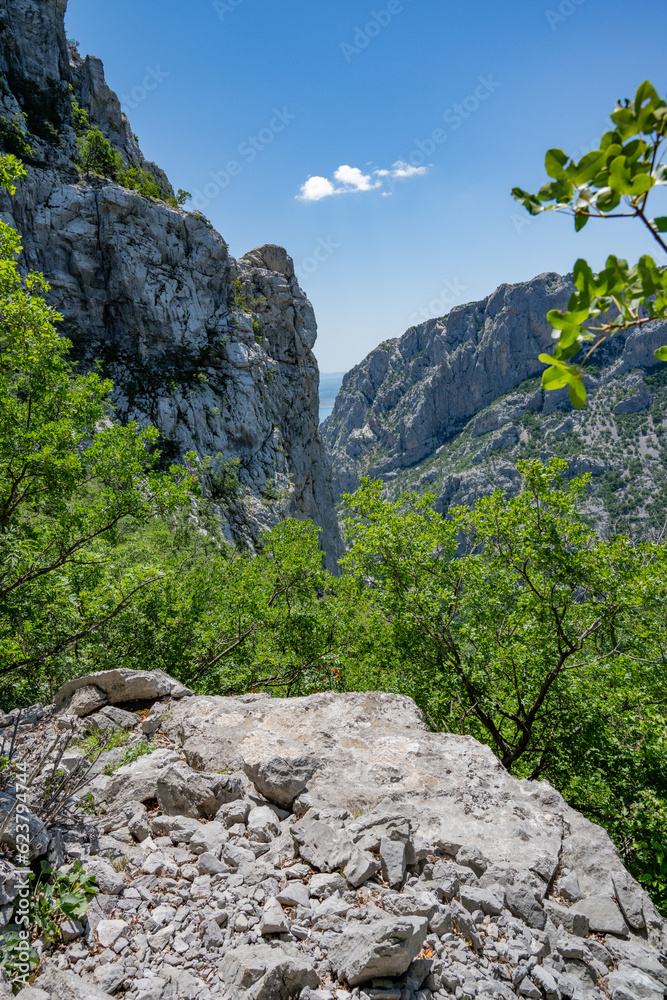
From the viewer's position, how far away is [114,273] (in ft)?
152

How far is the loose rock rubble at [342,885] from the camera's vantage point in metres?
3.06

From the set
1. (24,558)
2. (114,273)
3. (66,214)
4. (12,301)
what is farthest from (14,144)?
(24,558)

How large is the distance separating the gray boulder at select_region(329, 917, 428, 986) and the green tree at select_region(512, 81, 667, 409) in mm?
3626

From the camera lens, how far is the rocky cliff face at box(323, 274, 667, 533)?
129m

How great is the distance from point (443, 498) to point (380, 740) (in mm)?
156913

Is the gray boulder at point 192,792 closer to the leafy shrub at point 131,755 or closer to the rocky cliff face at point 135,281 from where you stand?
the leafy shrub at point 131,755

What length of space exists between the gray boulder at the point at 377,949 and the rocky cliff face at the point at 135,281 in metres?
41.5

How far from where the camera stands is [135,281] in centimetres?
4678

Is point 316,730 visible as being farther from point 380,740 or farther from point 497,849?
point 497,849

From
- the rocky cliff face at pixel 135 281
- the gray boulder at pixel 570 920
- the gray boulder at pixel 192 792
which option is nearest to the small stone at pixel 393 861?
the gray boulder at pixel 570 920

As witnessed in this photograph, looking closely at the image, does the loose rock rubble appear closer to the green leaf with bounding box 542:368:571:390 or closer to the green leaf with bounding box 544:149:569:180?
the green leaf with bounding box 542:368:571:390

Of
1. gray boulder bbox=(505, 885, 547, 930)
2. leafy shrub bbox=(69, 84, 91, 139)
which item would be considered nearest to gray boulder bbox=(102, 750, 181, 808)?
gray boulder bbox=(505, 885, 547, 930)

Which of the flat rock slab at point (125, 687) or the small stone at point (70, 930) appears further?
the flat rock slab at point (125, 687)

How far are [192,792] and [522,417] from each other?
6778 inches
